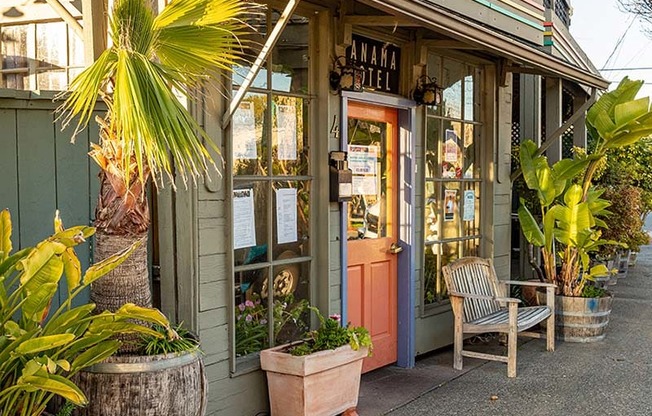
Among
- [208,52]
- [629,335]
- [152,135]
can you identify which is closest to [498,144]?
[629,335]

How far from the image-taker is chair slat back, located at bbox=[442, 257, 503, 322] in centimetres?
634

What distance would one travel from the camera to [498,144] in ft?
24.9

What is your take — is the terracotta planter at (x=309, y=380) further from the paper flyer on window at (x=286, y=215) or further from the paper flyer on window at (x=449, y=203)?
the paper flyer on window at (x=449, y=203)

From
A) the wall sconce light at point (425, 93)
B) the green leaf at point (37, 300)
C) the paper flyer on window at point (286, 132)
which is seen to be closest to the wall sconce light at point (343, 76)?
the paper flyer on window at point (286, 132)

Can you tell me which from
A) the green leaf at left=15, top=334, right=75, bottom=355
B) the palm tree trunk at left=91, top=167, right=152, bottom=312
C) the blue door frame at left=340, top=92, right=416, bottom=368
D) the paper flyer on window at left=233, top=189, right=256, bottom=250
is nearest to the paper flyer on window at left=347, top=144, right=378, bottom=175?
the blue door frame at left=340, top=92, right=416, bottom=368

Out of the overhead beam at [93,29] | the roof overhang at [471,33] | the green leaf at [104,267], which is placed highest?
the roof overhang at [471,33]

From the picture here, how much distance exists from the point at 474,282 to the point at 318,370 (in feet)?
8.20

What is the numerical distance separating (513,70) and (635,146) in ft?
18.5

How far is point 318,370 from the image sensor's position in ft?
15.1

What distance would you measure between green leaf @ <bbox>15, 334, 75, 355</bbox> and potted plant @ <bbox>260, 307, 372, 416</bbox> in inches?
77.7

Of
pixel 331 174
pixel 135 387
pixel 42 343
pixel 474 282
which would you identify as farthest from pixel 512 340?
pixel 42 343

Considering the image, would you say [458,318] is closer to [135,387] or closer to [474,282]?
[474,282]

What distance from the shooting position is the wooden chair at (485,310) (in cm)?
604

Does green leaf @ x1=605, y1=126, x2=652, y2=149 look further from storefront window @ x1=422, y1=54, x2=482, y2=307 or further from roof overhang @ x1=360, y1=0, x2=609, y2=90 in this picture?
storefront window @ x1=422, y1=54, x2=482, y2=307
